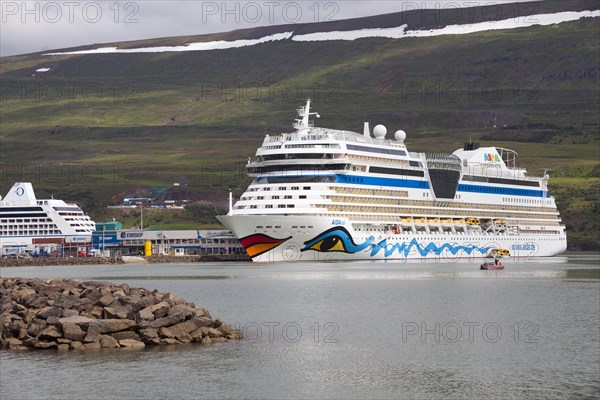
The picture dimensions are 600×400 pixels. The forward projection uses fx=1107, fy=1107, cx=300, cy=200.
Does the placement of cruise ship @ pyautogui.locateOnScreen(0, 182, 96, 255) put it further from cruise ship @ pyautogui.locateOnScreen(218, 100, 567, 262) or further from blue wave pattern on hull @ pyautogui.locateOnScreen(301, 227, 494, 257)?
blue wave pattern on hull @ pyautogui.locateOnScreen(301, 227, 494, 257)

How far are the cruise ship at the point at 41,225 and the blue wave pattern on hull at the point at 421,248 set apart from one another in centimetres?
4232

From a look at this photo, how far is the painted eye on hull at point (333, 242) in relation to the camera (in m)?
81.5

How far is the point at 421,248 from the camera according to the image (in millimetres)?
91875

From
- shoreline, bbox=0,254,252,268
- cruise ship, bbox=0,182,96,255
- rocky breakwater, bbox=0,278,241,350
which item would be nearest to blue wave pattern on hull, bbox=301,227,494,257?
shoreline, bbox=0,254,252,268

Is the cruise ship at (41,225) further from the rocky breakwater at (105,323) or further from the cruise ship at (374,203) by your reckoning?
the rocky breakwater at (105,323)

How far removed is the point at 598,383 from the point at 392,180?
6433 cm

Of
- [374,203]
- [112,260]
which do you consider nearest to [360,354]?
[374,203]

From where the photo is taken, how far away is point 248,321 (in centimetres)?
3988

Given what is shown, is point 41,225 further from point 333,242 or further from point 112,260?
point 333,242

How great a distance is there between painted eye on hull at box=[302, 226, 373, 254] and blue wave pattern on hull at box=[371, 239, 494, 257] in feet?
9.34

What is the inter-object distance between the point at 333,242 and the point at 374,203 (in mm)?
8029

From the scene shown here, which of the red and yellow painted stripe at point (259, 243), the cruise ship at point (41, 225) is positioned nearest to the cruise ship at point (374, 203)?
the red and yellow painted stripe at point (259, 243)

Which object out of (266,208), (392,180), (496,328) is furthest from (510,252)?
(496,328)

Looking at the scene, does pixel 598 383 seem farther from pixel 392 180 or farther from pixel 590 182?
pixel 590 182
